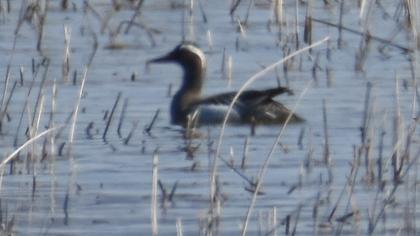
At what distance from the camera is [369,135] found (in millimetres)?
10133

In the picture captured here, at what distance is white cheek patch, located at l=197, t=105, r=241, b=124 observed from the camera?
12.6 metres

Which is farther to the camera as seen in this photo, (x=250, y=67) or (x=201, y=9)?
(x=201, y=9)

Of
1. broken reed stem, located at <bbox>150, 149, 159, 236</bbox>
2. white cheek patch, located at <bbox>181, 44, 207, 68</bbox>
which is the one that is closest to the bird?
white cheek patch, located at <bbox>181, 44, 207, 68</bbox>

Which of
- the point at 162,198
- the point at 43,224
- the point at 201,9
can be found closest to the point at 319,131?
the point at 162,198

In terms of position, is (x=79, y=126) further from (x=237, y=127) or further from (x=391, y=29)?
(x=391, y=29)

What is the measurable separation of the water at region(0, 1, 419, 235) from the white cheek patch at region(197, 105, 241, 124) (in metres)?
0.17

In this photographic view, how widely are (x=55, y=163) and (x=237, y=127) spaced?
7.91 ft

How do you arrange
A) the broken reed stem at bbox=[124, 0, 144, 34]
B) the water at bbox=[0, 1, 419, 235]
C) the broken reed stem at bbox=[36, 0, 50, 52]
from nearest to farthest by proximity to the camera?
1. the water at bbox=[0, 1, 419, 235]
2. the broken reed stem at bbox=[36, 0, 50, 52]
3. the broken reed stem at bbox=[124, 0, 144, 34]

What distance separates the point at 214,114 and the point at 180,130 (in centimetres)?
50

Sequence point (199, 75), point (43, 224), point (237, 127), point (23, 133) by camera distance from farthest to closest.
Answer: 1. point (199, 75)
2. point (237, 127)
3. point (23, 133)
4. point (43, 224)

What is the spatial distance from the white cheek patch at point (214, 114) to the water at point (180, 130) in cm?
17

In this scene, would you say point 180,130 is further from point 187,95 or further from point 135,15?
point 135,15

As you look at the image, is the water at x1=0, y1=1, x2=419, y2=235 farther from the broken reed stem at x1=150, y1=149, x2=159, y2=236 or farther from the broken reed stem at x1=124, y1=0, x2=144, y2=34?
the broken reed stem at x1=150, y1=149, x2=159, y2=236

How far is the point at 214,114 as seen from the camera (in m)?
12.7
